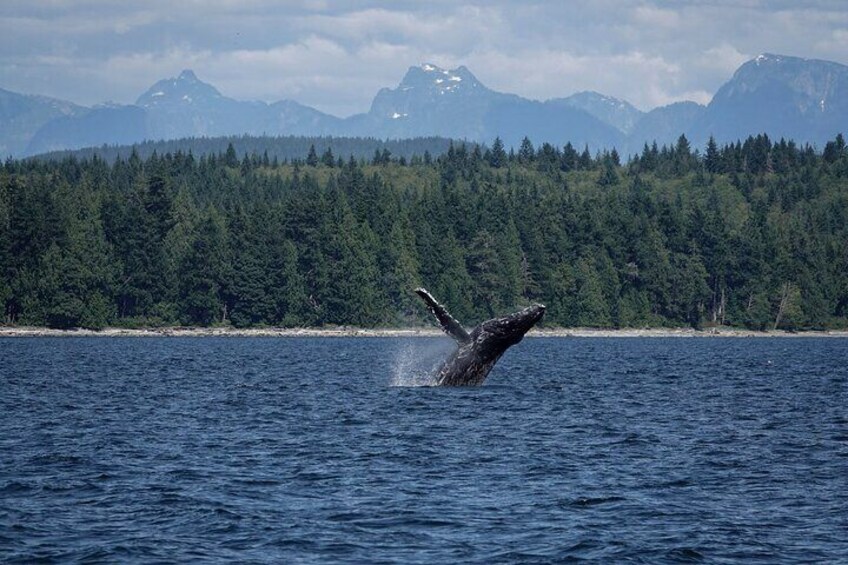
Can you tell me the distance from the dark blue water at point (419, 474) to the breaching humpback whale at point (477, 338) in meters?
1.33

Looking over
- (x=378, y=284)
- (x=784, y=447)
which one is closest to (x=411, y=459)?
(x=784, y=447)

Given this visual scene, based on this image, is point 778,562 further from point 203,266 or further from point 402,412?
point 203,266

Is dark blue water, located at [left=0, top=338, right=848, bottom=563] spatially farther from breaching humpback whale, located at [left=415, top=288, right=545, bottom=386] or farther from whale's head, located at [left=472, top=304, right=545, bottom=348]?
whale's head, located at [left=472, top=304, right=545, bottom=348]

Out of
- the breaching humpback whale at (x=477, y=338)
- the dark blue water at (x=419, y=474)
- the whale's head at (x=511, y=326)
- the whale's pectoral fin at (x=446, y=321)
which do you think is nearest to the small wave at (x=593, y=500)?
the dark blue water at (x=419, y=474)

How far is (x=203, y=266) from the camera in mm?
183375

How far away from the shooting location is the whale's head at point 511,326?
43781 millimetres

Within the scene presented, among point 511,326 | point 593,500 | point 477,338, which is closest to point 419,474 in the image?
point 593,500

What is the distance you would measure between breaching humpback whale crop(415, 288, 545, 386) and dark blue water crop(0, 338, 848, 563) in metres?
1.33

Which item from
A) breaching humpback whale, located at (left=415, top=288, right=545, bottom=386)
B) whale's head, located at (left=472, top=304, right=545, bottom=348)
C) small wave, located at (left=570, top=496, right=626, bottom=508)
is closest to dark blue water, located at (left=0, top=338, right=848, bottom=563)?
small wave, located at (left=570, top=496, right=626, bottom=508)

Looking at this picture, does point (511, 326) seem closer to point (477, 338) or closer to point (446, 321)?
point (446, 321)

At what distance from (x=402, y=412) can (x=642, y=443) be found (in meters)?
11.4

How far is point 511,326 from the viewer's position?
44.5 meters

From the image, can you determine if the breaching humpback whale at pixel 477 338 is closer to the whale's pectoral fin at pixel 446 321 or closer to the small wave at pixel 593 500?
the whale's pectoral fin at pixel 446 321

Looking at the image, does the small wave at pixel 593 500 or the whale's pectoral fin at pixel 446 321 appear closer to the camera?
the small wave at pixel 593 500
